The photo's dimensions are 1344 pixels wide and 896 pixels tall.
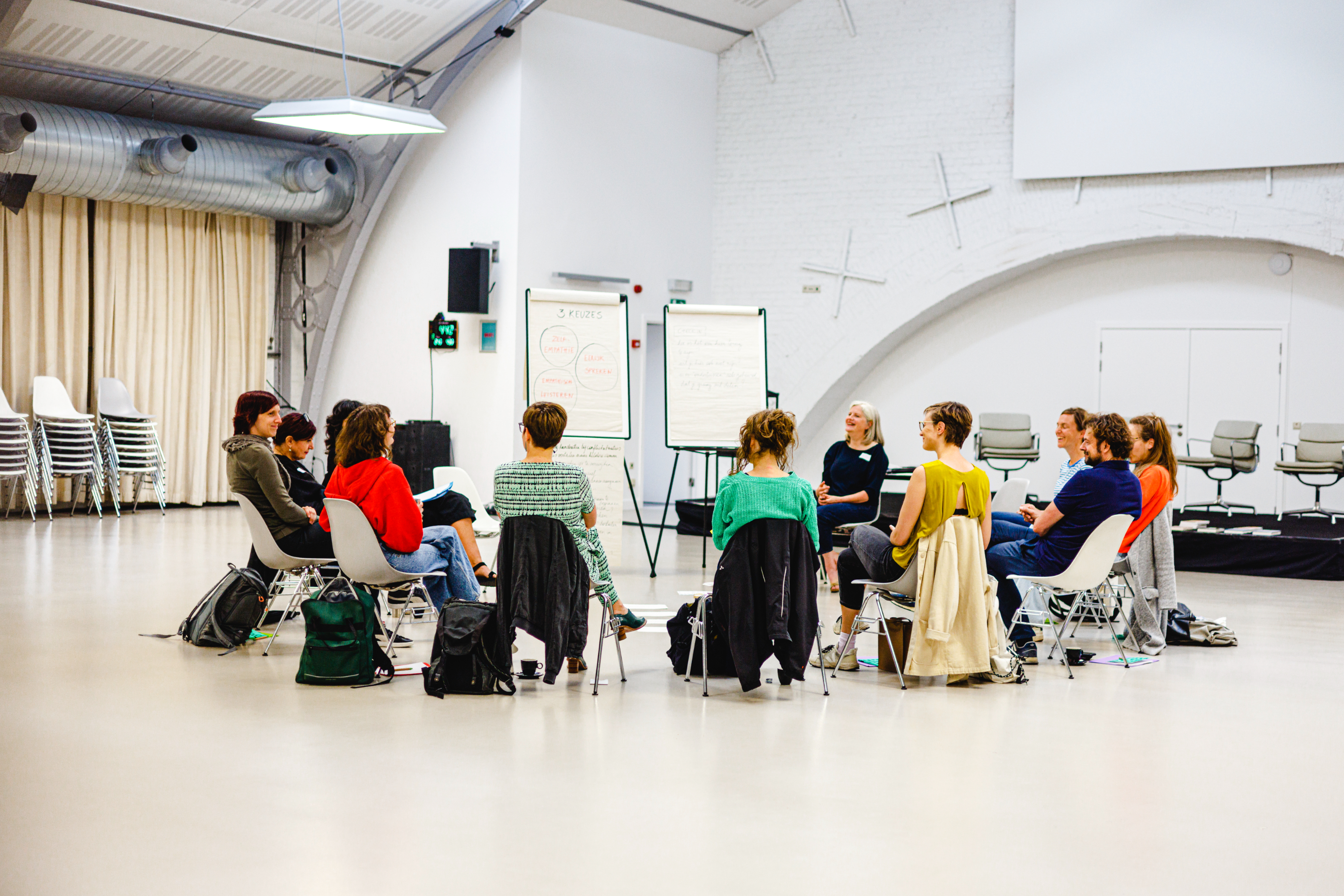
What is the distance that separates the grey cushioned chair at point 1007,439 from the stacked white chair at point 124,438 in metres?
7.29

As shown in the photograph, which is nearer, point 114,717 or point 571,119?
point 114,717

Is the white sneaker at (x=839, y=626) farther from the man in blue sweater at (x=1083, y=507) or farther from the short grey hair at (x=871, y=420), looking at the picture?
the short grey hair at (x=871, y=420)

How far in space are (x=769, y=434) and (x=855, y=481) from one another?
2.56 metres

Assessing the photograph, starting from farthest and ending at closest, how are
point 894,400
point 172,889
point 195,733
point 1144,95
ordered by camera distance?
point 894,400 < point 1144,95 < point 195,733 < point 172,889

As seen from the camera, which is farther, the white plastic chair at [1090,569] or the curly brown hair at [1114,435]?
the curly brown hair at [1114,435]

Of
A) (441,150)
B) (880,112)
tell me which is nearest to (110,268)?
(441,150)

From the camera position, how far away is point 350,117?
7.88 metres

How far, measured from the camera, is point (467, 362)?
10.9 metres

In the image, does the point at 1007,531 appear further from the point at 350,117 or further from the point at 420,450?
the point at 420,450

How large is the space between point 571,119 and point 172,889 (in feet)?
29.8

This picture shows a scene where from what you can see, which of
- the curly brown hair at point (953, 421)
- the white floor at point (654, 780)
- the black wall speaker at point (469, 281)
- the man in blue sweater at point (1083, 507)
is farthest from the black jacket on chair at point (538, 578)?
the black wall speaker at point (469, 281)

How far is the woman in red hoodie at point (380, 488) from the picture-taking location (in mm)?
4992

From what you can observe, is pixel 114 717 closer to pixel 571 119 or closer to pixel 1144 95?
pixel 571 119

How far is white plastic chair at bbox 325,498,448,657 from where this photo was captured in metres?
4.76
